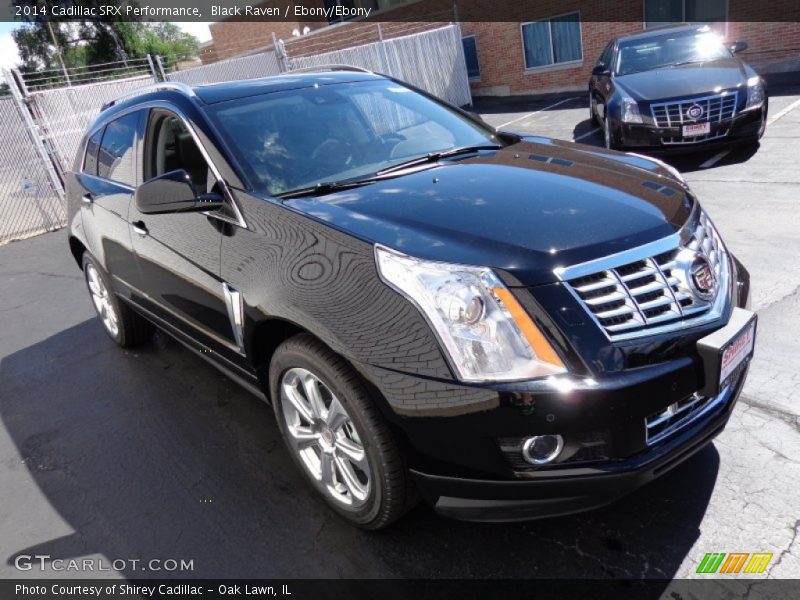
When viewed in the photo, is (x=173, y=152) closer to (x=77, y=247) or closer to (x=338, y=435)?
(x=338, y=435)

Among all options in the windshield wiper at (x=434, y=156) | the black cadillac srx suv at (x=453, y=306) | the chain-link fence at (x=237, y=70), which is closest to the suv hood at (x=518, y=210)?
the black cadillac srx suv at (x=453, y=306)

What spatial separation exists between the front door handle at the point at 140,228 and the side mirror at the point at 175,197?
762mm

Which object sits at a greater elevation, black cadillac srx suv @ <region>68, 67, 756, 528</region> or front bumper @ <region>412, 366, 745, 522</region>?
black cadillac srx suv @ <region>68, 67, 756, 528</region>

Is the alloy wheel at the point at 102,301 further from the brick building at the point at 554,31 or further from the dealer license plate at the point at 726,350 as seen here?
the brick building at the point at 554,31

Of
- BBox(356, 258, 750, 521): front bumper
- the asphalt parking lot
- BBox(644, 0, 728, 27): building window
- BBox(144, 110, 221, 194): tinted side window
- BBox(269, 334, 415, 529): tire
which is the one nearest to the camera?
BBox(356, 258, 750, 521): front bumper

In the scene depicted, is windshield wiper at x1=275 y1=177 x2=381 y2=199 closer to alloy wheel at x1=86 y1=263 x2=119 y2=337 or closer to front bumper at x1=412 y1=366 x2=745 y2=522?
front bumper at x1=412 y1=366 x2=745 y2=522

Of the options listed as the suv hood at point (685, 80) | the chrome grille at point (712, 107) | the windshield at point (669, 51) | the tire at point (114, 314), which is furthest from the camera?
the windshield at point (669, 51)

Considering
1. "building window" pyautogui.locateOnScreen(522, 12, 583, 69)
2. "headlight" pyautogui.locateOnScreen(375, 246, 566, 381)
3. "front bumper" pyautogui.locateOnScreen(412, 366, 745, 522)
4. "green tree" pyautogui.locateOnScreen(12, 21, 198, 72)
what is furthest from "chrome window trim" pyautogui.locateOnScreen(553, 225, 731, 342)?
"green tree" pyautogui.locateOnScreen(12, 21, 198, 72)

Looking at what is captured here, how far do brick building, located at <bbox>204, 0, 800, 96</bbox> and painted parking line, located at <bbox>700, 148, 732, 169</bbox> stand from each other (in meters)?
8.28

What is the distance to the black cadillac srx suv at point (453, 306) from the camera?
1963 mm

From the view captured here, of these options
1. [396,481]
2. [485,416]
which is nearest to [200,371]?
[396,481]

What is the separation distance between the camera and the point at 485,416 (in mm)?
1944

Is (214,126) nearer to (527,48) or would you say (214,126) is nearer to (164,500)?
(164,500)

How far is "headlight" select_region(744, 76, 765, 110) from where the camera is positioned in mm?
7148
